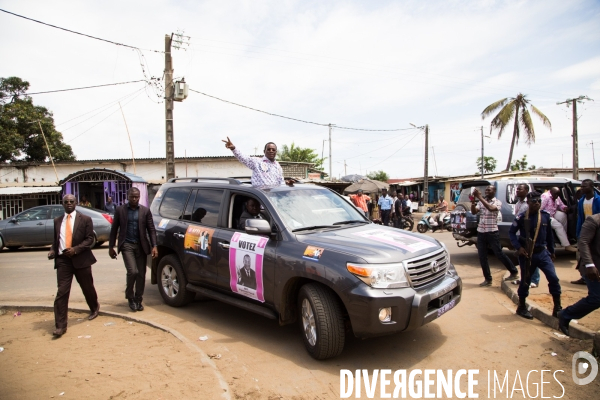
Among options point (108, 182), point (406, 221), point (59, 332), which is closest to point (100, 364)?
point (59, 332)

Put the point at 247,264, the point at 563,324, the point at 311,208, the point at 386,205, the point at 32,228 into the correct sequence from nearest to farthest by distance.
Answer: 1. the point at 563,324
2. the point at 247,264
3. the point at 311,208
4. the point at 32,228
5. the point at 386,205

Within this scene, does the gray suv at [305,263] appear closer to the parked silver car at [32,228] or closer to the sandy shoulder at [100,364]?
the sandy shoulder at [100,364]

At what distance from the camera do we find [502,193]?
8.98m

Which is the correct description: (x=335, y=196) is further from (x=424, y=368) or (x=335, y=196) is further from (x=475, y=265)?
(x=475, y=265)

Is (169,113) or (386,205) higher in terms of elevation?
(169,113)

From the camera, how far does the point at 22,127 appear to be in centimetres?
2756

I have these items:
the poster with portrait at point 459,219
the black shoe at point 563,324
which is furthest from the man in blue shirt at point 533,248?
the poster with portrait at point 459,219

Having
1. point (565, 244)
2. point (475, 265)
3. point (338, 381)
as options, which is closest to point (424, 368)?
point (338, 381)

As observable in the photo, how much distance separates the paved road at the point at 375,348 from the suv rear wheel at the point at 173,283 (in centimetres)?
16

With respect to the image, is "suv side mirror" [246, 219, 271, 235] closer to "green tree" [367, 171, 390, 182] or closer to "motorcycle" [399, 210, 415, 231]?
"motorcycle" [399, 210, 415, 231]

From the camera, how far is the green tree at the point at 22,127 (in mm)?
26575

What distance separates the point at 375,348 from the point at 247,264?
1.77 meters

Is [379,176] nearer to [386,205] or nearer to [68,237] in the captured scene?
[386,205]

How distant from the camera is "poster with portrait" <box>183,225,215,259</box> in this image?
5500mm
